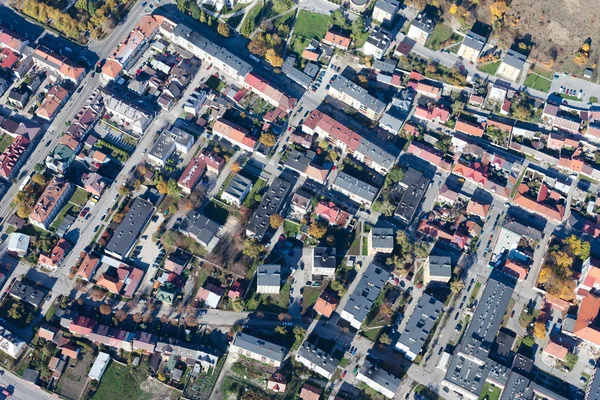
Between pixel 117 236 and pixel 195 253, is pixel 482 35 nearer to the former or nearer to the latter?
pixel 195 253

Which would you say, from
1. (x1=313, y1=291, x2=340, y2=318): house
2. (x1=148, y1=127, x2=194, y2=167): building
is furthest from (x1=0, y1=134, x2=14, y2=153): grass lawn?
(x1=313, y1=291, x2=340, y2=318): house

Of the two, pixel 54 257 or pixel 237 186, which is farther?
pixel 237 186

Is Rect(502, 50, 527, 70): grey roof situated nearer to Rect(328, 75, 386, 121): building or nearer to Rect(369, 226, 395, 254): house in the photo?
Rect(328, 75, 386, 121): building

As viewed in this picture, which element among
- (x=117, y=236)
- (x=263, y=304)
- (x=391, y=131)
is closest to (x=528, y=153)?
(x=391, y=131)

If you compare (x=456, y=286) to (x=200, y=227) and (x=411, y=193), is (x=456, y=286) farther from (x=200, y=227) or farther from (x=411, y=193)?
(x=200, y=227)

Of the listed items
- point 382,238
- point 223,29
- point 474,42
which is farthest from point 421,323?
point 223,29
